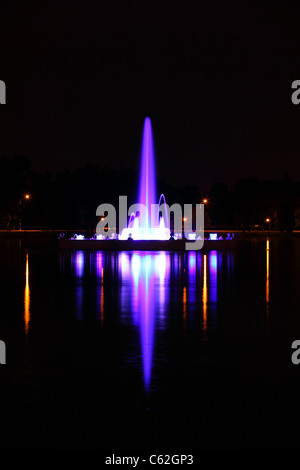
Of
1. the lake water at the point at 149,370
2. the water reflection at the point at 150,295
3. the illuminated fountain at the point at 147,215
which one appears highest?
the illuminated fountain at the point at 147,215

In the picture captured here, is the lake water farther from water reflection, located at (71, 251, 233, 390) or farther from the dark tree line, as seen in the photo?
the dark tree line

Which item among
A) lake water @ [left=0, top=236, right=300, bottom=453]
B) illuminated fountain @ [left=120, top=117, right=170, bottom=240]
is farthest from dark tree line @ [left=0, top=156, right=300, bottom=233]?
lake water @ [left=0, top=236, right=300, bottom=453]

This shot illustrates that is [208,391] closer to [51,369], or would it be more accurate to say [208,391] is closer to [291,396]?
[291,396]

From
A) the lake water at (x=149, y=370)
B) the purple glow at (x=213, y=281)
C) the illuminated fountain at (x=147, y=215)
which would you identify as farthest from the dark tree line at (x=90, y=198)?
the lake water at (x=149, y=370)

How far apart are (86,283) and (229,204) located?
355 ft

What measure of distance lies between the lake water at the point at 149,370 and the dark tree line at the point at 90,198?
8362cm

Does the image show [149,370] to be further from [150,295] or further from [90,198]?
[90,198]

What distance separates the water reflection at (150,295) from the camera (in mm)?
11523

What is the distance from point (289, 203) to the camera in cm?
11200

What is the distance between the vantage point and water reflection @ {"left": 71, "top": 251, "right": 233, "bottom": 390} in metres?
11.5

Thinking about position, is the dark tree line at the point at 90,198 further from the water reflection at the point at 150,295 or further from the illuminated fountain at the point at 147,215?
the water reflection at the point at 150,295

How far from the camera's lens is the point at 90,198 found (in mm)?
102812

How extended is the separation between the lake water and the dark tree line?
8362 centimetres

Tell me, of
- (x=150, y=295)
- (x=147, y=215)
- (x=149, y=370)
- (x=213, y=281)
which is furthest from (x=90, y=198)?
(x=149, y=370)
